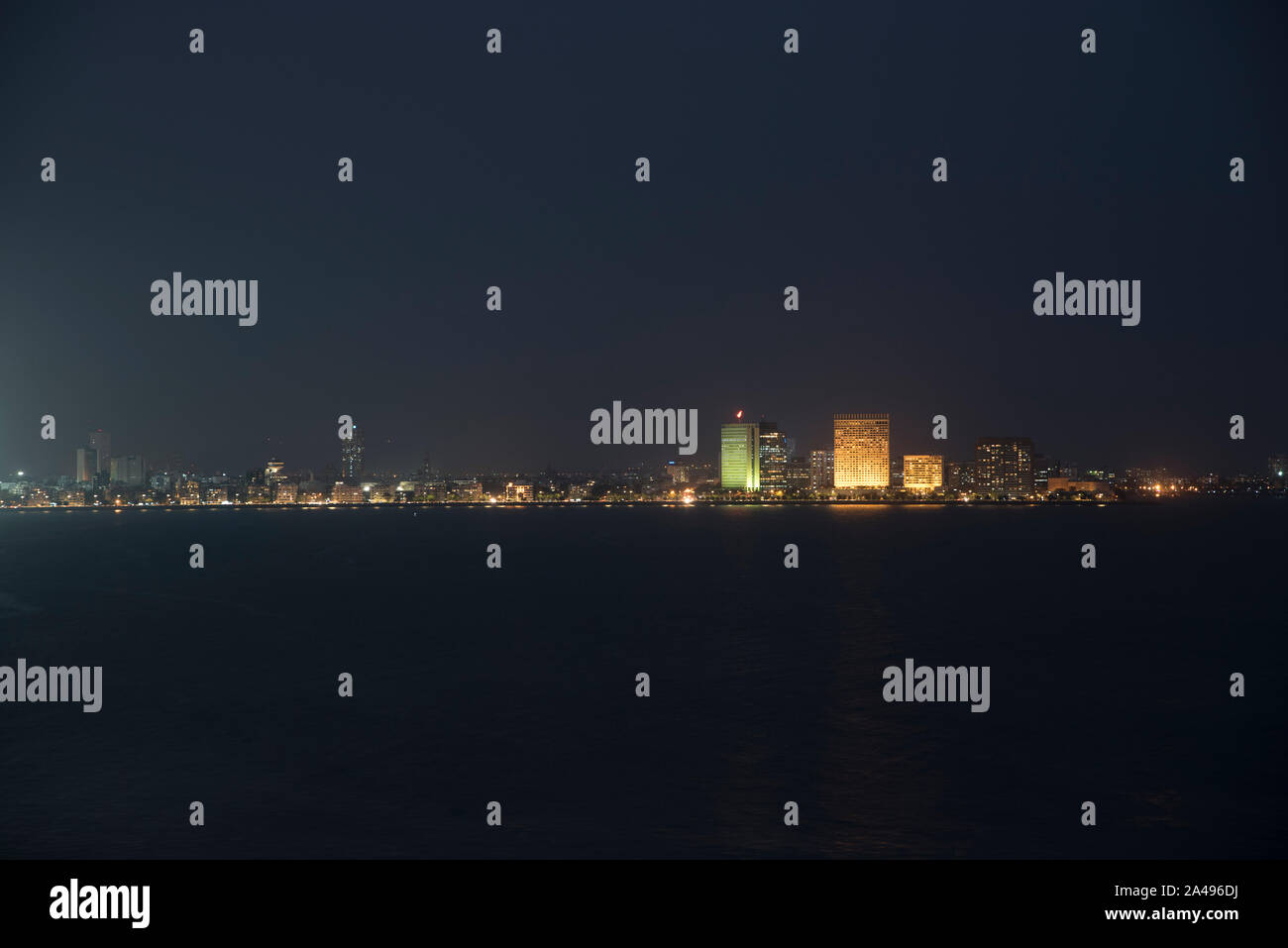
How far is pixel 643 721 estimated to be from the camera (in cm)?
3897

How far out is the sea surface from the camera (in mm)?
26234

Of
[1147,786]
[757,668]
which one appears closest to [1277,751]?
[1147,786]

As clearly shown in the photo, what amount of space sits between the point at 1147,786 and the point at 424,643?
39.4 m

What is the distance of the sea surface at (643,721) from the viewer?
2623 cm

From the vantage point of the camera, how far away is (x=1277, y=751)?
113 feet
